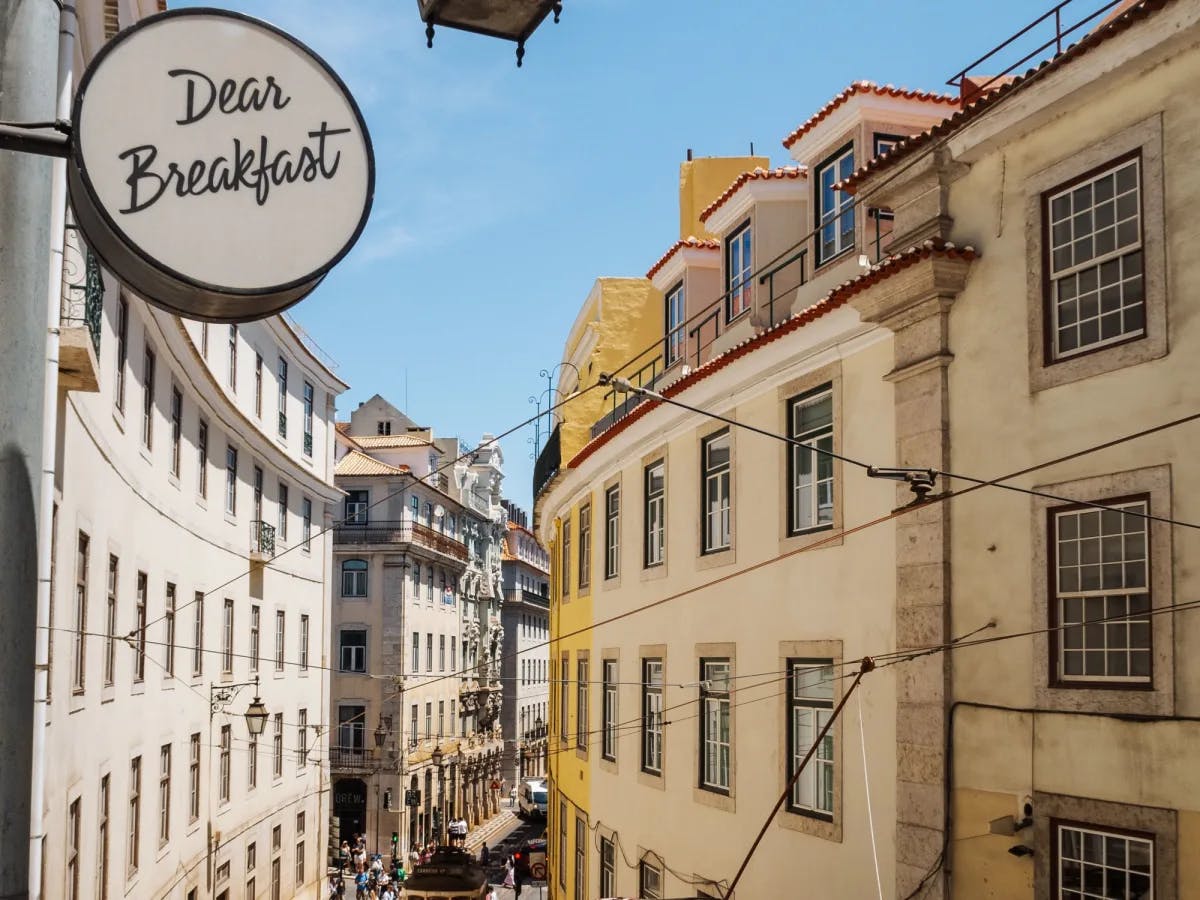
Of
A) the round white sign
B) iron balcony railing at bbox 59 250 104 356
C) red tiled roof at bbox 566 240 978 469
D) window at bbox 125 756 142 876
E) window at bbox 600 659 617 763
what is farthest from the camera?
window at bbox 600 659 617 763

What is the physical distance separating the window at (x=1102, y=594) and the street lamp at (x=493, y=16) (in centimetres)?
692

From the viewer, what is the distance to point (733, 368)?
14.7 meters

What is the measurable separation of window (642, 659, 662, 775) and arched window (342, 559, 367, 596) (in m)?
37.7

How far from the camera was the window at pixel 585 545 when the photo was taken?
22.2 m

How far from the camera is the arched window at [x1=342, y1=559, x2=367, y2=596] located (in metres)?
55.0

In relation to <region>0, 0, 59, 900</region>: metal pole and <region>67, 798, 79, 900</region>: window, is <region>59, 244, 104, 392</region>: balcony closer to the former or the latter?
<region>67, 798, 79, 900</region>: window

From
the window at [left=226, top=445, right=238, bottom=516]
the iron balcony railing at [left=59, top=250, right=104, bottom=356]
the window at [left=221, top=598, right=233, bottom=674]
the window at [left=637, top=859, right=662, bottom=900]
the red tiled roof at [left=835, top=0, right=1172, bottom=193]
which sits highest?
the red tiled roof at [left=835, top=0, right=1172, bottom=193]

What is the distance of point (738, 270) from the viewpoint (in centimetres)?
1691

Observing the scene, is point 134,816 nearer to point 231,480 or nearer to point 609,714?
point 609,714

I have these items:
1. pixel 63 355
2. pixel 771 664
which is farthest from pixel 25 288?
pixel 771 664

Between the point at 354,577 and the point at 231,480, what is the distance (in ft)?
93.8

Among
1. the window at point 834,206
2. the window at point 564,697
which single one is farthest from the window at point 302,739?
the window at point 834,206

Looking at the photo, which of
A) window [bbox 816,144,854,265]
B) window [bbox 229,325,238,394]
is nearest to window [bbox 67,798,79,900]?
window [bbox 816,144,854,265]

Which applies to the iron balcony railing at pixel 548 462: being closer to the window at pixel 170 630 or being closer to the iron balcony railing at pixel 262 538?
the iron balcony railing at pixel 262 538
